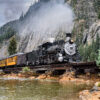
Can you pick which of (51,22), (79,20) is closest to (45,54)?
(79,20)

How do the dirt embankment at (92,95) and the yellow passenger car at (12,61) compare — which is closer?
the dirt embankment at (92,95)

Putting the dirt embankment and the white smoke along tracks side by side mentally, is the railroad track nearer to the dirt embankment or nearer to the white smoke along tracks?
the dirt embankment

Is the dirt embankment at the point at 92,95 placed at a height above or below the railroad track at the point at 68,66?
below

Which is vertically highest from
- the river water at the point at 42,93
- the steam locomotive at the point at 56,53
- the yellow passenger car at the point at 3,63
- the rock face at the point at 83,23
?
the rock face at the point at 83,23

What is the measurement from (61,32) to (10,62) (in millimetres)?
90749

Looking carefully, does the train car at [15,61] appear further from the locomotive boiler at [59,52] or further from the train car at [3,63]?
the locomotive boiler at [59,52]

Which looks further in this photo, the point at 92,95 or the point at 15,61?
the point at 15,61

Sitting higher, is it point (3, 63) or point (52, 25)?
point (52, 25)

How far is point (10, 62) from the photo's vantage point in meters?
51.9

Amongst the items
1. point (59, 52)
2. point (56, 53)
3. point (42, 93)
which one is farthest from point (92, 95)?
point (59, 52)

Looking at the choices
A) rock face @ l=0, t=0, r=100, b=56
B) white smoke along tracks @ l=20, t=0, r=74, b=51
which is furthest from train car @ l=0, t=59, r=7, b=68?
white smoke along tracks @ l=20, t=0, r=74, b=51

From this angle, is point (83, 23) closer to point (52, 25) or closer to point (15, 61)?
point (52, 25)

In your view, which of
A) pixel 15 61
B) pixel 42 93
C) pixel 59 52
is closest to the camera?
pixel 42 93

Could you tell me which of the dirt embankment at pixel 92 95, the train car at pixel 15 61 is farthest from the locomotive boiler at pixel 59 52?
the dirt embankment at pixel 92 95
